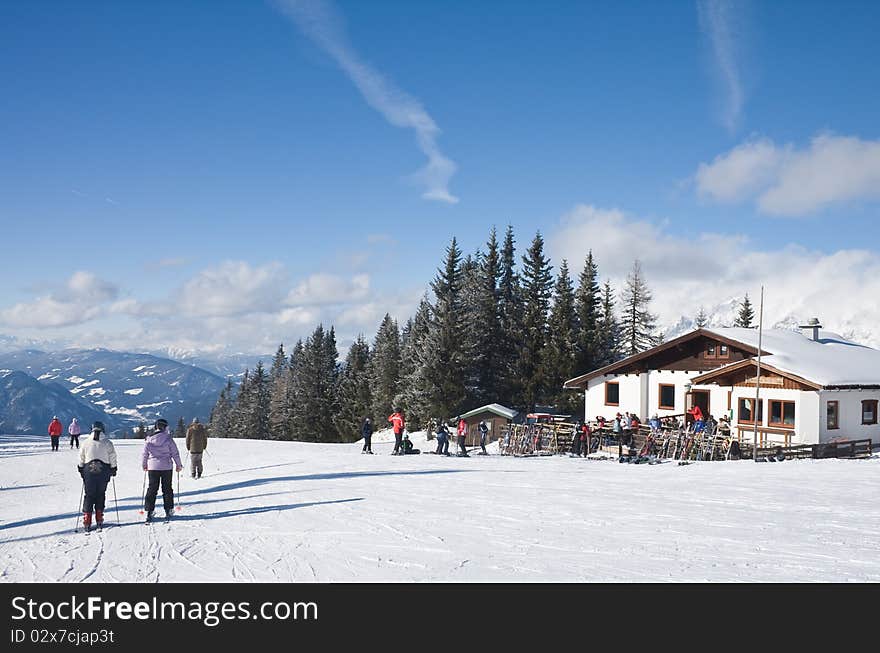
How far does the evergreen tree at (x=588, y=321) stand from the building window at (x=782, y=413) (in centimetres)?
1958

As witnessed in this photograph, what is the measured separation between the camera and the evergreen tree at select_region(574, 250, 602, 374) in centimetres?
4966

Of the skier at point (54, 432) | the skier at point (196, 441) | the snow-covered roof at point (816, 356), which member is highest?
the snow-covered roof at point (816, 356)

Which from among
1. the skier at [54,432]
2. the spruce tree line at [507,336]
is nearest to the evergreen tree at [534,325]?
the spruce tree line at [507,336]

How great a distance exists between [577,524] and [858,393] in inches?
1009

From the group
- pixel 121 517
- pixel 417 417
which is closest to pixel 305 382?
pixel 417 417

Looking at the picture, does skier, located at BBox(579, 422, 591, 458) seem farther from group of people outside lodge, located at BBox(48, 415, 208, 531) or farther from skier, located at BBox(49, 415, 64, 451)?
skier, located at BBox(49, 415, 64, 451)

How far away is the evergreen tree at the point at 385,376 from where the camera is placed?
62875 millimetres

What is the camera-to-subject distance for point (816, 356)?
32500mm

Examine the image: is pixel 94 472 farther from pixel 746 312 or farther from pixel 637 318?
pixel 746 312

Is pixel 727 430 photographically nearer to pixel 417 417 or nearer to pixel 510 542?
pixel 510 542

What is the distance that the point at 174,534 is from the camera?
1012 centimetres

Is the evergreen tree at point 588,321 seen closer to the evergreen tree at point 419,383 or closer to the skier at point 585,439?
the evergreen tree at point 419,383

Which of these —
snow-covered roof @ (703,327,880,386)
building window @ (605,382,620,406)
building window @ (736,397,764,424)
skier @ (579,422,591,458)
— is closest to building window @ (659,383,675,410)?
building window @ (605,382,620,406)
